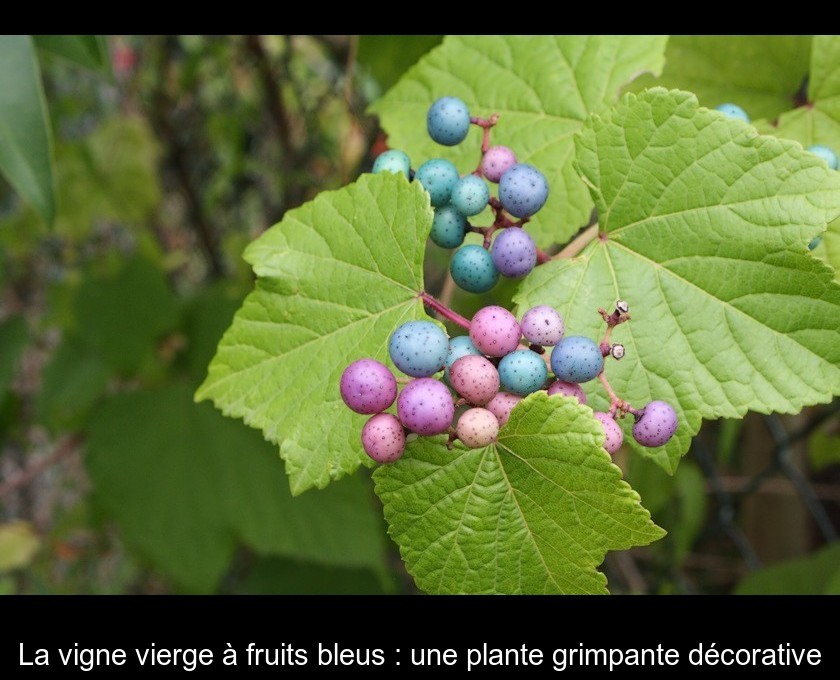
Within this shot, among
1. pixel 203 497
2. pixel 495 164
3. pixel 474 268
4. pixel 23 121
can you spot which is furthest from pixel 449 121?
pixel 203 497

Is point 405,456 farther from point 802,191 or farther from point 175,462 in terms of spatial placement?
point 175,462

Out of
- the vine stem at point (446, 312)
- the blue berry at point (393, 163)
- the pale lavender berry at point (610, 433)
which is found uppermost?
the blue berry at point (393, 163)

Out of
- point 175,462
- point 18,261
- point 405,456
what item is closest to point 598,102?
point 405,456

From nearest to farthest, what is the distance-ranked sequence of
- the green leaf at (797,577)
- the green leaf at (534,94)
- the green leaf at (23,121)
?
1. the green leaf at (534,94)
2. the green leaf at (23,121)
3. the green leaf at (797,577)

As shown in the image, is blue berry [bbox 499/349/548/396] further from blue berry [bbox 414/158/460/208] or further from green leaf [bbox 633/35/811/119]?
green leaf [bbox 633/35/811/119]

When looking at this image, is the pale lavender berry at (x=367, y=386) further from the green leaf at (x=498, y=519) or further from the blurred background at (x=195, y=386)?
the blurred background at (x=195, y=386)

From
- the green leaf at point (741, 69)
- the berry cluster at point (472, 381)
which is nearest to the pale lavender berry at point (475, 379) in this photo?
the berry cluster at point (472, 381)

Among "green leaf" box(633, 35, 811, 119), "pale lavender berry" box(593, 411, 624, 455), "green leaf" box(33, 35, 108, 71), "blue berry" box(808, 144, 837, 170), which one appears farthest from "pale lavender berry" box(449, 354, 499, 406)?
"green leaf" box(33, 35, 108, 71)
